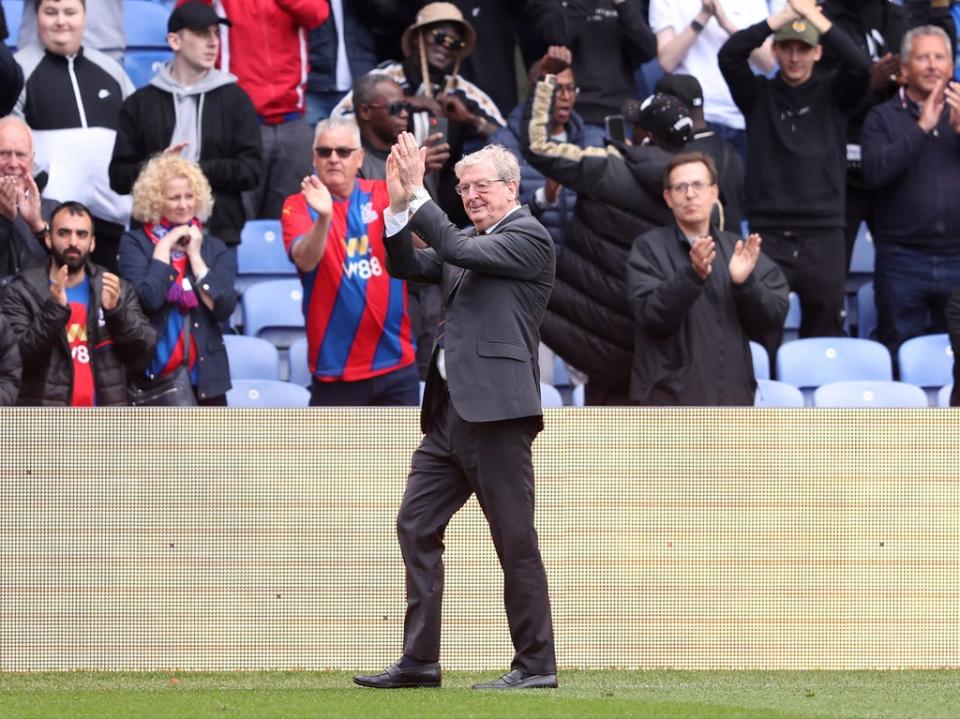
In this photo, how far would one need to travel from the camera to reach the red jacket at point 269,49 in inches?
397

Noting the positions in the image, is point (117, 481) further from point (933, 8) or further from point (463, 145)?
point (933, 8)

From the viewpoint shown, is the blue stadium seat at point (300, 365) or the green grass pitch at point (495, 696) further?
the blue stadium seat at point (300, 365)

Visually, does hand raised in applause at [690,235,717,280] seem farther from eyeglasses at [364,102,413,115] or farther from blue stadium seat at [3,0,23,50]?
blue stadium seat at [3,0,23,50]

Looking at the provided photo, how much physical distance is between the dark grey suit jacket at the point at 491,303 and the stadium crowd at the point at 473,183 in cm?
25

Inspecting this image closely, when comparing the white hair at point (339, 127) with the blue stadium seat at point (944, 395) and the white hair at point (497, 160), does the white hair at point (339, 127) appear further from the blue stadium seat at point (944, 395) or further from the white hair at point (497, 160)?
the blue stadium seat at point (944, 395)

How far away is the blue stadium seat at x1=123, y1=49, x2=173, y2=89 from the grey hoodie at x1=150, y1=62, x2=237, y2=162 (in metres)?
1.58

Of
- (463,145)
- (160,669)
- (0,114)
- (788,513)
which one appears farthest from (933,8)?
(160,669)

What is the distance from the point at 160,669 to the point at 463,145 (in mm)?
3942

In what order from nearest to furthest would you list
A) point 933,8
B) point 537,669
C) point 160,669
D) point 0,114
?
1. point 537,669
2. point 160,669
3. point 0,114
4. point 933,8

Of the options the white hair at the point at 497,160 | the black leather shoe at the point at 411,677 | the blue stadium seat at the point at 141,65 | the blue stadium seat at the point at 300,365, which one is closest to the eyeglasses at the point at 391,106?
the blue stadium seat at the point at 300,365

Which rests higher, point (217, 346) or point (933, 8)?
point (933, 8)

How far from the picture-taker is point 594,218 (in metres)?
8.45

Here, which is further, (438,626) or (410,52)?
(410,52)

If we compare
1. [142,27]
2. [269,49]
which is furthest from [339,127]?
[142,27]
